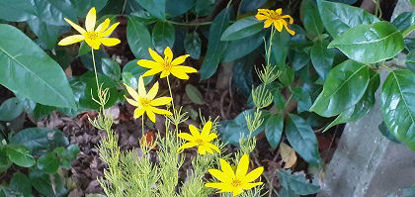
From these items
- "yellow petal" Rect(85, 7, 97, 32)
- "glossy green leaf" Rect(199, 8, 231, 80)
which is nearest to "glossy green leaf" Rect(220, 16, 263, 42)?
"glossy green leaf" Rect(199, 8, 231, 80)

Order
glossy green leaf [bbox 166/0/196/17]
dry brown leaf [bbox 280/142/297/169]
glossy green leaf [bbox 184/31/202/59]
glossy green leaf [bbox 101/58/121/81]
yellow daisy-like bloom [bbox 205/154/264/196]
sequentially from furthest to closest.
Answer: dry brown leaf [bbox 280/142/297/169], glossy green leaf [bbox 184/31/202/59], glossy green leaf [bbox 166/0/196/17], glossy green leaf [bbox 101/58/121/81], yellow daisy-like bloom [bbox 205/154/264/196]

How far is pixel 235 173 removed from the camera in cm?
105

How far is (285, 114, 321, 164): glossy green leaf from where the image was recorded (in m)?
1.72

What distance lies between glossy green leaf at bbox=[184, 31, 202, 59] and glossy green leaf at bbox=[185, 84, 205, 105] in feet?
1.05

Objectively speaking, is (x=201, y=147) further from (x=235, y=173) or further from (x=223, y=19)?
(x=223, y=19)

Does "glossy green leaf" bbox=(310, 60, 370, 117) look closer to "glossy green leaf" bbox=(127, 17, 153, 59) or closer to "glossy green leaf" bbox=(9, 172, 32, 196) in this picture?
"glossy green leaf" bbox=(127, 17, 153, 59)

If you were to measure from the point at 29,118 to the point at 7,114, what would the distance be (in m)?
0.37

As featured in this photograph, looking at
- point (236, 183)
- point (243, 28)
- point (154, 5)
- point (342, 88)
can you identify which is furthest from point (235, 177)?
point (243, 28)

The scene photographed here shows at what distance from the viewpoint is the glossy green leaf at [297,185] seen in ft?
5.60

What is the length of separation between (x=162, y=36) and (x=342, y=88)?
599 mm

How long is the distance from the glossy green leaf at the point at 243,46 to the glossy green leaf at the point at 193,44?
0.12 metres

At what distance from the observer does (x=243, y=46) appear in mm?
1691

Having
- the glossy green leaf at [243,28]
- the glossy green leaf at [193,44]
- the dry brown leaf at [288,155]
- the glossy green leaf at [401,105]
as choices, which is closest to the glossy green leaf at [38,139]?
the glossy green leaf at [193,44]

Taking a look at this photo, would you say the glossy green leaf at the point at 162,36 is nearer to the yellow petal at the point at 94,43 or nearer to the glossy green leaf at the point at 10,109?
the glossy green leaf at the point at 10,109
